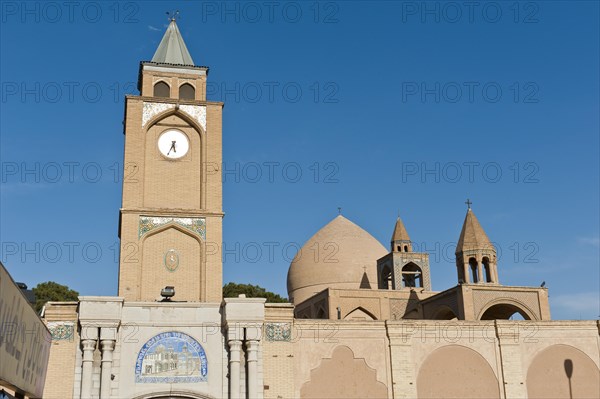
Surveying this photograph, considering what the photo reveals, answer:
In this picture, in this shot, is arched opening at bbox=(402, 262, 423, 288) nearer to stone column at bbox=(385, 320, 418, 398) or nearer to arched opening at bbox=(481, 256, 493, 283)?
arched opening at bbox=(481, 256, 493, 283)

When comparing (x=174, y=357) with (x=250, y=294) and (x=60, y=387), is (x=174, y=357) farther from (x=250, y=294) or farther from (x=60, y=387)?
(x=250, y=294)

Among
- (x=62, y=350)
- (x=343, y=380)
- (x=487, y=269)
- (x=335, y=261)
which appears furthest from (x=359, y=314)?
(x=62, y=350)

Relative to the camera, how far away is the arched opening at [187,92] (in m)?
27.8

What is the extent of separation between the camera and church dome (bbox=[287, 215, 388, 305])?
47031 mm

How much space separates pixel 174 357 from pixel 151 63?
472 inches

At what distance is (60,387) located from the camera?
69.3ft

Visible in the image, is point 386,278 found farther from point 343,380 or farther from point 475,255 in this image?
point 343,380

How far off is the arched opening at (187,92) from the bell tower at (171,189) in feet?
0.13

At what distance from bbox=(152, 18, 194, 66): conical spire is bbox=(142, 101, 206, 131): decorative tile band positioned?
241 centimetres

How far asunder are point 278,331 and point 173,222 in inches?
224

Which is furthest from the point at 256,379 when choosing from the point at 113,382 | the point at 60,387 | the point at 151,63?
the point at 151,63

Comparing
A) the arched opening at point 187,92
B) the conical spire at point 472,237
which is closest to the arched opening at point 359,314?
the conical spire at point 472,237

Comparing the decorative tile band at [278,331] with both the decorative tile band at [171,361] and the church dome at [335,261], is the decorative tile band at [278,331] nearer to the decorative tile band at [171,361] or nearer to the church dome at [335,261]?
the decorative tile band at [171,361]

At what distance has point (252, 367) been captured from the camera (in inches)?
858
